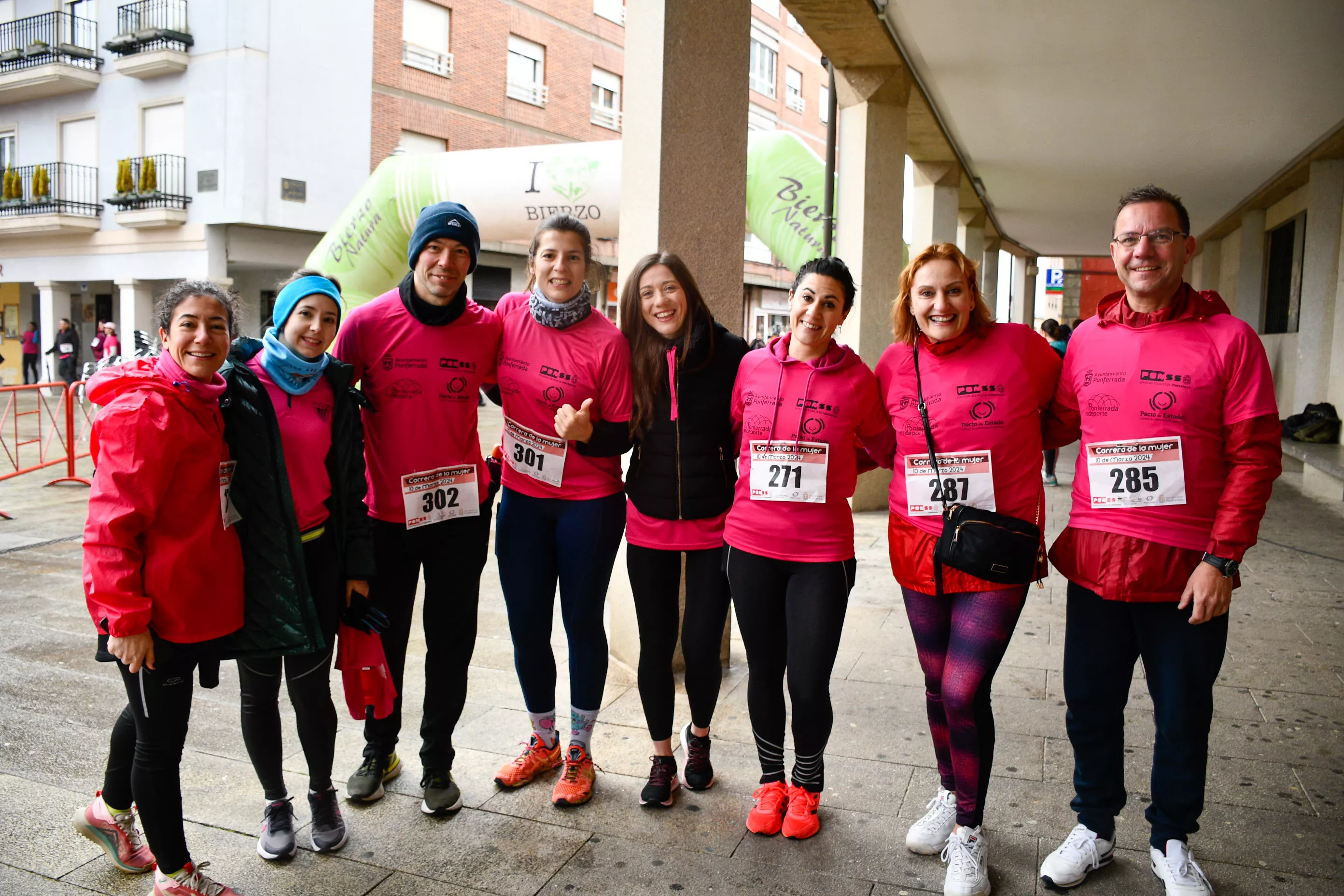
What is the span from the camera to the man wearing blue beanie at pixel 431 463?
319 centimetres

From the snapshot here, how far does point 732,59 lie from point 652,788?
3213 mm

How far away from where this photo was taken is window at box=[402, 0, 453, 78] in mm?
23016

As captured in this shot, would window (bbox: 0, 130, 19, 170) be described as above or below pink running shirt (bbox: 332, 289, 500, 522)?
above

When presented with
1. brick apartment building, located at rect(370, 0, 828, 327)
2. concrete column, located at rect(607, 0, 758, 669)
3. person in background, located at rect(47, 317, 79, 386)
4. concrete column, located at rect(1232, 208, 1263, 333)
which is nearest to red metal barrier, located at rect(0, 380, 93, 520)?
person in background, located at rect(47, 317, 79, 386)

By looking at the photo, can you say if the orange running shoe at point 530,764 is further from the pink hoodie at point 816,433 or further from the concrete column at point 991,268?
the concrete column at point 991,268

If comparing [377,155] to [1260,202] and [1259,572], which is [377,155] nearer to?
[1260,202]

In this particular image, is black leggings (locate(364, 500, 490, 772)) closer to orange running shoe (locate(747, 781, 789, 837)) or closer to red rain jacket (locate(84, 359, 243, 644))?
red rain jacket (locate(84, 359, 243, 644))

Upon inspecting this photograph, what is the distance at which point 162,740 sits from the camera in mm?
2643

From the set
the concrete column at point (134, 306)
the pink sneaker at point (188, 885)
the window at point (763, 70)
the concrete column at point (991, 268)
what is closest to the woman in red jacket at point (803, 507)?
the pink sneaker at point (188, 885)

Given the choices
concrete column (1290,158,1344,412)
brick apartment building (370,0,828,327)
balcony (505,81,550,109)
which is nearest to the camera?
concrete column (1290,158,1344,412)

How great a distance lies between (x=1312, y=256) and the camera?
11.8m

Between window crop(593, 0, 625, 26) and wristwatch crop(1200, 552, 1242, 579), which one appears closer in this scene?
wristwatch crop(1200, 552, 1242, 579)

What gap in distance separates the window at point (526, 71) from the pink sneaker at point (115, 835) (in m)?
24.8

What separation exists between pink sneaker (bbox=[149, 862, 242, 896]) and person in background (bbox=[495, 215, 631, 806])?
0.98m
